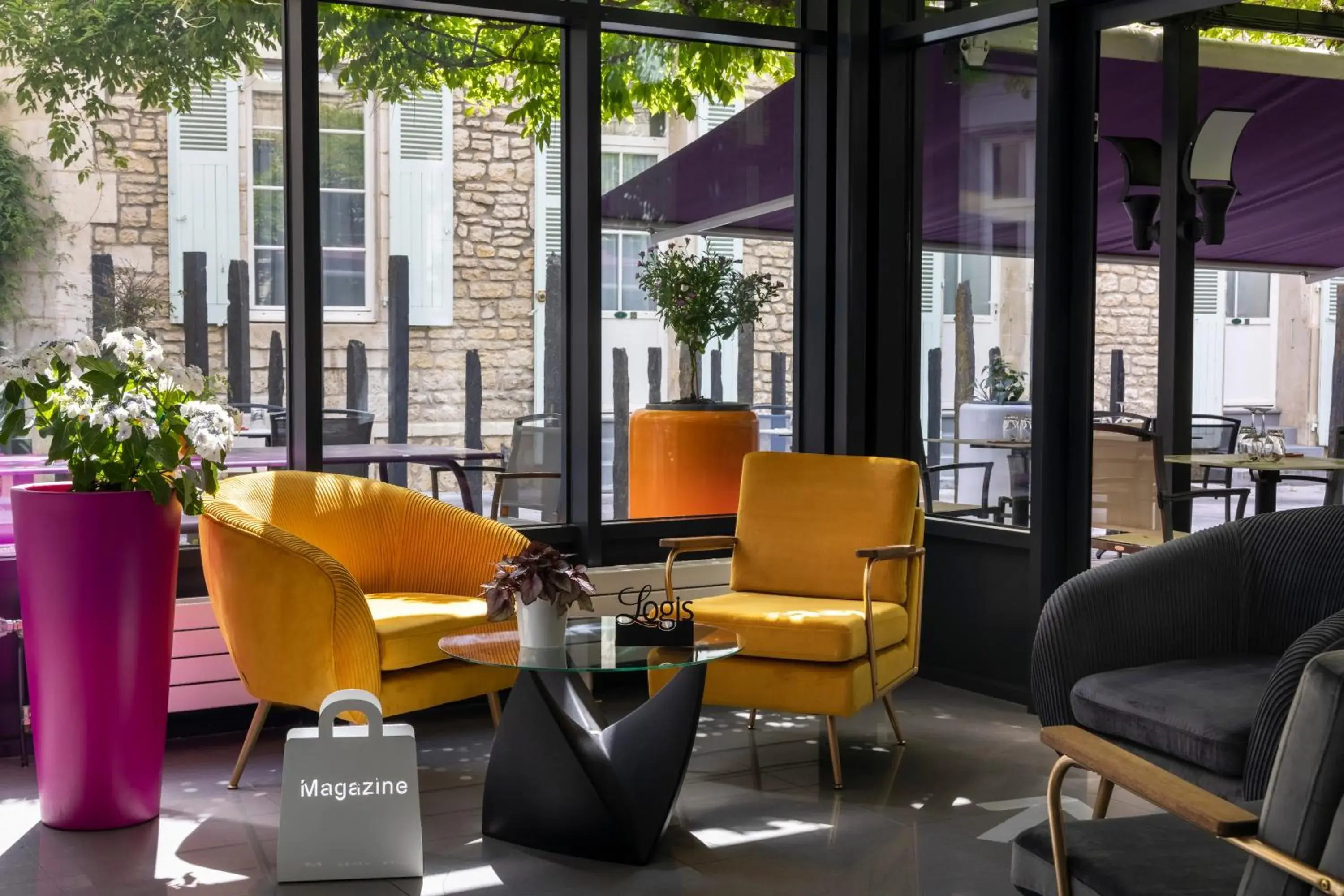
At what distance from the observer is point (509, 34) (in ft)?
18.6

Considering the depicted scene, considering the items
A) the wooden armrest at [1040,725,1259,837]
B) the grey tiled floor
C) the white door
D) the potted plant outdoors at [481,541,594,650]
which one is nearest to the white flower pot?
the potted plant outdoors at [481,541,594,650]

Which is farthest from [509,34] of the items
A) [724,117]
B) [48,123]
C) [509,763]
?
[509,763]

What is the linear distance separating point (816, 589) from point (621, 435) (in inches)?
51.9

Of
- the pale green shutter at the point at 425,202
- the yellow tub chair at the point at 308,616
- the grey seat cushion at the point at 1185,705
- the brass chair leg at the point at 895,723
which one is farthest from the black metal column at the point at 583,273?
the grey seat cushion at the point at 1185,705

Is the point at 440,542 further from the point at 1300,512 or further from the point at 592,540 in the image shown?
the point at 1300,512

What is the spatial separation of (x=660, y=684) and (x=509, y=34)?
2719mm

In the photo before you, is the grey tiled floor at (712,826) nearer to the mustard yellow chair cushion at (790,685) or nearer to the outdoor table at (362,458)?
the mustard yellow chair cushion at (790,685)

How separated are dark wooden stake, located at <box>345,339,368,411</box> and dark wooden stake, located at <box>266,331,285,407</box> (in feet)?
0.79

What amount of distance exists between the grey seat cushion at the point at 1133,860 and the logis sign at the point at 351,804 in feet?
5.43

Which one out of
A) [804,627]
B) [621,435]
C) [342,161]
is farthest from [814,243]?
[804,627]

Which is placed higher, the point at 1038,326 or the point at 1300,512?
the point at 1038,326

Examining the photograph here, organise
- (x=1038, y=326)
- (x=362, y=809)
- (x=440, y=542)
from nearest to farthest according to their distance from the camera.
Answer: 1. (x=362, y=809)
2. (x=440, y=542)
3. (x=1038, y=326)

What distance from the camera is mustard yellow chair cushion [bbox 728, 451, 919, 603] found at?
4.97m

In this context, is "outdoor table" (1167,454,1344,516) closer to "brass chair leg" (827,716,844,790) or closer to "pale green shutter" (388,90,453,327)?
"brass chair leg" (827,716,844,790)
